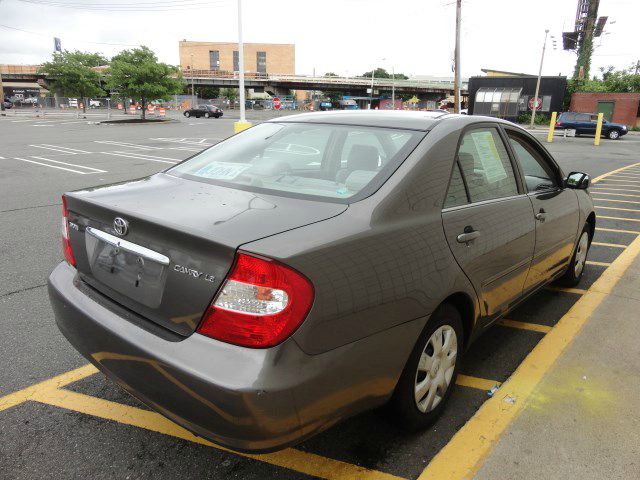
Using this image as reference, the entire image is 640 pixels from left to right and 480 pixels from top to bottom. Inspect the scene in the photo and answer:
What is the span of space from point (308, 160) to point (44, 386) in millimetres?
1968

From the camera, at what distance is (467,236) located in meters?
2.51

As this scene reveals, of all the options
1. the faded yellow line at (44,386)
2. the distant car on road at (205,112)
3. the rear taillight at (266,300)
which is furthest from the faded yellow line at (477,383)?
the distant car on road at (205,112)

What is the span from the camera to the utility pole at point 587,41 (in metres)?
62.9

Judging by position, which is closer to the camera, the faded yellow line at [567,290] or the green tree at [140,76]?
the faded yellow line at [567,290]

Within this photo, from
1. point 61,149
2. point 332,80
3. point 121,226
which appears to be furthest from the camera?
point 332,80

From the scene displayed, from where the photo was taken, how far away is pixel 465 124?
2.77 meters

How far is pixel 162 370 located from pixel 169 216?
60 centimetres

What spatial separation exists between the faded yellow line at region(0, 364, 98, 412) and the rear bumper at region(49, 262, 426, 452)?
0.90 m

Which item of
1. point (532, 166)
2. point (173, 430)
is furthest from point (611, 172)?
point (173, 430)

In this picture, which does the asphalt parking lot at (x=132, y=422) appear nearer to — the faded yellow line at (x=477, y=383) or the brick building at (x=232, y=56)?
the faded yellow line at (x=477, y=383)

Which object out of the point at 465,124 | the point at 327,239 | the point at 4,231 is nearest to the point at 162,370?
the point at 327,239

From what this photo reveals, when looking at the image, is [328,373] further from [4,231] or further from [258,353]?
[4,231]

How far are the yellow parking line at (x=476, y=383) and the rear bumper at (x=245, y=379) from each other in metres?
1.01

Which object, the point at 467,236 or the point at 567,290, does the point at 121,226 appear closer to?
the point at 467,236
